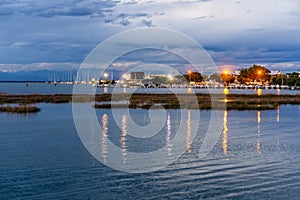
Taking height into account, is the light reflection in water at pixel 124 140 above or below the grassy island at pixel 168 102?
below

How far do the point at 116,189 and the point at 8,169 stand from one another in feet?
23.0

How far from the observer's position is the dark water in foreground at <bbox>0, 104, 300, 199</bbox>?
17812 millimetres

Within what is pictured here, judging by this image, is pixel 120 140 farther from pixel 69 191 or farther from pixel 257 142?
pixel 69 191

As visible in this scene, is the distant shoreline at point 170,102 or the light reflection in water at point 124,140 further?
the distant shoreline at point 170,102

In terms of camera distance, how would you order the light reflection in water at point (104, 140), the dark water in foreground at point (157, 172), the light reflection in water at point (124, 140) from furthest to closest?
1. the light reflection in water at point (124, 140)
2. the light reflection in water at point (104, 140)
3. the dark water in foreground at point (157, 172)

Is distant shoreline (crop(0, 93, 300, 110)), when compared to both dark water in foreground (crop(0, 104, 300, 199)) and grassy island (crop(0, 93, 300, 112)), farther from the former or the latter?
dark water in foreground (crop(0, 104, 300, 199))

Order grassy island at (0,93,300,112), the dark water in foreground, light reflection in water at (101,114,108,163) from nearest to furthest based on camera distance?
the dark water in foreground, light reflection in water at (101,114,108,163), grassy island at (0,93,300,112)

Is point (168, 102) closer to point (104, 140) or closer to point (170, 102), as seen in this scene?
point (170, 102)

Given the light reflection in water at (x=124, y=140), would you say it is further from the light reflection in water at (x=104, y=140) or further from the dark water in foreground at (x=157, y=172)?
the light reflection in water at (x=104, y=140)

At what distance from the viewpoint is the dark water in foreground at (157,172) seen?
17.8 meters

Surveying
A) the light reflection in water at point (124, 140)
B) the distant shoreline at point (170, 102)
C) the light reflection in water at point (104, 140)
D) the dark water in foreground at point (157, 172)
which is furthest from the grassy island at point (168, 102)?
the dark water in foreground at point (157, 172)

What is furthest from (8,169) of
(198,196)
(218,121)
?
(218,121)

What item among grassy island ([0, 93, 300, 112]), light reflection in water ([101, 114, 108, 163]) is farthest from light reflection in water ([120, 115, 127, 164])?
grassy island ([0, 93, 300, 112])

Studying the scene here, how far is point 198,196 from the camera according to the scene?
1738cm
